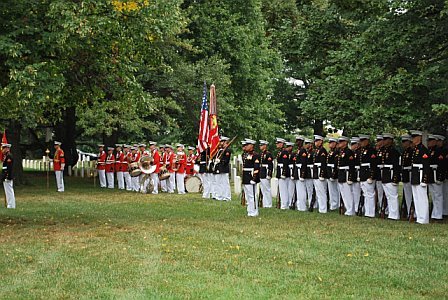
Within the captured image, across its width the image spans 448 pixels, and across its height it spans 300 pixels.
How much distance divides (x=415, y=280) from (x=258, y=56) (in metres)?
29.2

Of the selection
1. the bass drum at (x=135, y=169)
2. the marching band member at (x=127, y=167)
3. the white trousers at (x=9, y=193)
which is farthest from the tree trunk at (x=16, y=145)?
the white trousers at (x=9, y=193)

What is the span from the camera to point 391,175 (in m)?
17.9

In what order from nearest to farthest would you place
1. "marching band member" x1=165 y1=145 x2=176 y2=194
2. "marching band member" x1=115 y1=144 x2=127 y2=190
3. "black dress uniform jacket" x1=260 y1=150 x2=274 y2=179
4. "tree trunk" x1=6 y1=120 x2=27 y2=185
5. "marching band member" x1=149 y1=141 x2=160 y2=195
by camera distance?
"black dress uniform jacket" x1=260 y1=150 x2=274 y2=179, "marching band member" x1=149 y1=141 x2=160 y2=195, "marching band member" x1=165 y1=145 x2=176 y2=194, "tree trunk" x1=6 y1=120 x2=27 y2=185, "marching band member" x1=115 y1=144 x2=127 y2=190

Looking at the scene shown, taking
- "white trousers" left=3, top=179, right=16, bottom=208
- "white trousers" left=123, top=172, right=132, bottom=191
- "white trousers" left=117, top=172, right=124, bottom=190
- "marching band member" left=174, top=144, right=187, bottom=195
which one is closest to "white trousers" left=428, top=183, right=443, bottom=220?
"white trousers" left=3, top=179, right=16, bottom=208

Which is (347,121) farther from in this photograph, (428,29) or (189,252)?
(189,252)

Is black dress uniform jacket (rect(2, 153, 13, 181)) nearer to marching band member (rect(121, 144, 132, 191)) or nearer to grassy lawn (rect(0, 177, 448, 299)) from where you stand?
grassy lawn (rect(0, 177, 448, 299))

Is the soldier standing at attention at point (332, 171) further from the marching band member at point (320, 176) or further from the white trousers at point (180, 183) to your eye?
the white trousers at point (180, 183)

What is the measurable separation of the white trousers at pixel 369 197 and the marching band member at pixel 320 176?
1.63 meters

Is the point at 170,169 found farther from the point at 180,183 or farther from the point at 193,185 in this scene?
the point at 193,185

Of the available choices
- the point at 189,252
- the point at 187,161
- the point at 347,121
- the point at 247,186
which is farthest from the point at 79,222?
the point at 187,161

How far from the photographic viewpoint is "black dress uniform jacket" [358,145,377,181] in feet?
60.6

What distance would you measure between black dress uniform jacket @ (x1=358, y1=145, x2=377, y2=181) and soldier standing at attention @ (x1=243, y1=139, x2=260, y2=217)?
2.77 meters

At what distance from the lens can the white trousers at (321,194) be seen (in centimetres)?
2022

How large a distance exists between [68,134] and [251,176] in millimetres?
21469
